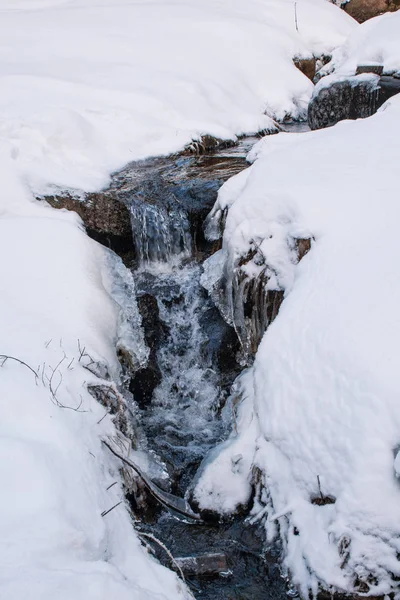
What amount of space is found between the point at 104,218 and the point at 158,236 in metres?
0.60

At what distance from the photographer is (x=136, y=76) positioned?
30.0 ft

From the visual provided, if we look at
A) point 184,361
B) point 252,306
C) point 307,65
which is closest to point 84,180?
point 184,361

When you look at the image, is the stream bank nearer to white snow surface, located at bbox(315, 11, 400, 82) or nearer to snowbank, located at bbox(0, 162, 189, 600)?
snowbank, located at bbox(0, 162, 189, 600)

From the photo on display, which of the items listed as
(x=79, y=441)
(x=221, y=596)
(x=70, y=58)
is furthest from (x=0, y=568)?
(x=70, y=58)

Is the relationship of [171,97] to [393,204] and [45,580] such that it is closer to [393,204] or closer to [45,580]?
[393,204]

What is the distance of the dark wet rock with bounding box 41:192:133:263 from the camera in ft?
20.0

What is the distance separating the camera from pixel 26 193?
6023 mm

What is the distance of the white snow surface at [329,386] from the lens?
2.87 m

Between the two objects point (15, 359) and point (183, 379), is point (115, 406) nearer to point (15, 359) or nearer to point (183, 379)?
point (15, 359)

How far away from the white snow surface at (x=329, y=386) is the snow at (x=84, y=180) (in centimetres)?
82

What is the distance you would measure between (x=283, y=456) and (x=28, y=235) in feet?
10.5

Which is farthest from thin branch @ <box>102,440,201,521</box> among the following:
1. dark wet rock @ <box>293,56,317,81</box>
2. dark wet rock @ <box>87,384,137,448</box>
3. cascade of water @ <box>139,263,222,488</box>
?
dark wet rock @ <box>293,56,317,81</box>

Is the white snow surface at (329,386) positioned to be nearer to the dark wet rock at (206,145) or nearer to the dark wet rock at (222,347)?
the dark wet rock at (222,347)

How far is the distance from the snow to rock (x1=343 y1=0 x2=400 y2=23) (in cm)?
154
